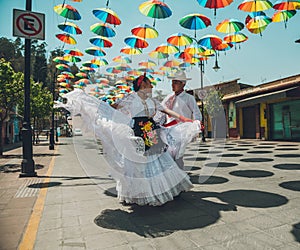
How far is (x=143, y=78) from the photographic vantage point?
4250 millimetres

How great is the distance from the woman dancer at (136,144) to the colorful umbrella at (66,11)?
581 centimetres

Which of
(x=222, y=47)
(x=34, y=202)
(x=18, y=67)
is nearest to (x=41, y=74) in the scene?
(x=18, y=67)

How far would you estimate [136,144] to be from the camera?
393cm

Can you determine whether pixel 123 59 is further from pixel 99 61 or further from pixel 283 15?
pixel 283 15

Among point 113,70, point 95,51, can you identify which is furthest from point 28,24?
point 113,70

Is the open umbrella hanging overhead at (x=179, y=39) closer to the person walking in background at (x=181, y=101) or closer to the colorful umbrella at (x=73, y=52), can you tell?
the colorful umbrella at (x=73, y=52)

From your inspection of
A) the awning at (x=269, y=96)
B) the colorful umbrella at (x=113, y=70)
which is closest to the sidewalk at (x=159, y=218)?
the colorful umbrella at (x=113, y=70)

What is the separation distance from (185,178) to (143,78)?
6.26ft

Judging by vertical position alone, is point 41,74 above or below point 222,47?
above

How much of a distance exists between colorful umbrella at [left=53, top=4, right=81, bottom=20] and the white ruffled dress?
5.81 meters

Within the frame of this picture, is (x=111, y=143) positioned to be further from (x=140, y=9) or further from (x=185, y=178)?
(x=140, y=9)

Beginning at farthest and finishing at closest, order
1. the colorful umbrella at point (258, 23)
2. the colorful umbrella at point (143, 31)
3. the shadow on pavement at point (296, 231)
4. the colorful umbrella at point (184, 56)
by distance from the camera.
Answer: the colorful umbrella at point (184, 56)
the colorful umbrella at point (143, 31)
the colorful umbrella at point (258, 23)
the shadow on pavement at point (296, 231)

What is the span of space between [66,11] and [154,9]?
3.22 metres

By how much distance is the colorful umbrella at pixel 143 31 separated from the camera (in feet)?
32.1
